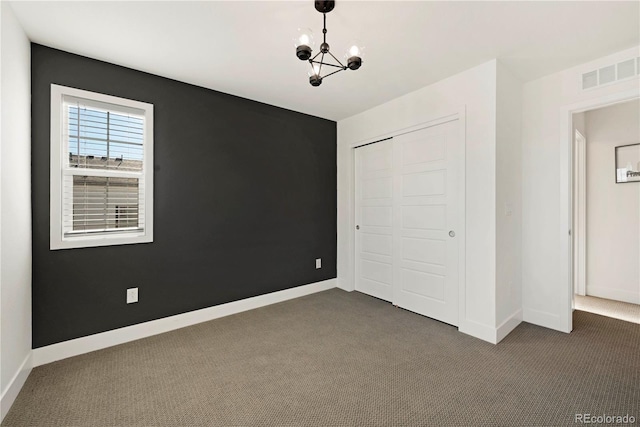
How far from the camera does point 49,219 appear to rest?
2.40m

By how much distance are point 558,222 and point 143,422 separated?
12.6 feet

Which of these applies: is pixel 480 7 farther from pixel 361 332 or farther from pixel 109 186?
pixel 109 186

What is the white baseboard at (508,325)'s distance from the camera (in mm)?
2700

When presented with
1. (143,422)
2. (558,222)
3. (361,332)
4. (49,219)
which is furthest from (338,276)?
(49,219)

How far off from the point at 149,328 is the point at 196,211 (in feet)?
4.13

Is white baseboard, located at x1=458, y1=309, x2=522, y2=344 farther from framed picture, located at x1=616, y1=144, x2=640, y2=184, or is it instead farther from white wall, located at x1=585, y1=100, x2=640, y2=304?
framed picture, located at x1=616, y1=144, x2=640, y2=184

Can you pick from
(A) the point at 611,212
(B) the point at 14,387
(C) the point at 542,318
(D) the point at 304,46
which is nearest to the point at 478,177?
(C) the point at 542,318

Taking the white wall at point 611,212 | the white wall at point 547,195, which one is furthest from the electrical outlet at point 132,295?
the white wall at point 611,212

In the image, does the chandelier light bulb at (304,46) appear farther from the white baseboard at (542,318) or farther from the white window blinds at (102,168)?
the white baseboard at (542,318)

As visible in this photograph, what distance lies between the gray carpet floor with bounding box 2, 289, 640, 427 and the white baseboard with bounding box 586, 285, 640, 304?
2.96 feet

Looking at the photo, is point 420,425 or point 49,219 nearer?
point 420,425

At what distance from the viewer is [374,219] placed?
4055mm

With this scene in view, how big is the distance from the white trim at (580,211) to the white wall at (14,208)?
573 centimetres

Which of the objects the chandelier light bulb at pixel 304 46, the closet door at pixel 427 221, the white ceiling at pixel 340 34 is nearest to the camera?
the chandelier light bulb at pixel 304 46
